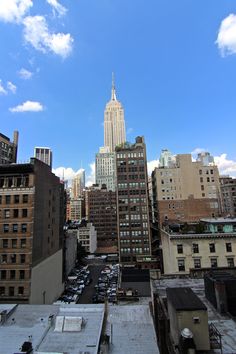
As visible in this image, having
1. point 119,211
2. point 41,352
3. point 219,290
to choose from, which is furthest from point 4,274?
point 119,211

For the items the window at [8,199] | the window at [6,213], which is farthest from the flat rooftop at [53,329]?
the window at [8,199]

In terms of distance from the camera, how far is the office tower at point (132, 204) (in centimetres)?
11031

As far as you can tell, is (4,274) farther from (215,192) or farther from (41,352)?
(215,192)

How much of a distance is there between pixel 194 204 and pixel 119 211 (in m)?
30.2

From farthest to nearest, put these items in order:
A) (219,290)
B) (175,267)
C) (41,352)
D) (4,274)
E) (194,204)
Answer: (194,204) < (4,274) < (175,267) < (219,290) < (41,352)

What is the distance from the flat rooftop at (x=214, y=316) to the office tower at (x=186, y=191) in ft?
214

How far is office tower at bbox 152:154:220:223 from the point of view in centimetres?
9662

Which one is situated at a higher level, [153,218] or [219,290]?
[153,218]

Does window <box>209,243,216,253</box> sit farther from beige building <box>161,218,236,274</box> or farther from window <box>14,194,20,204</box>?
window <box>14,194,20,204</box>

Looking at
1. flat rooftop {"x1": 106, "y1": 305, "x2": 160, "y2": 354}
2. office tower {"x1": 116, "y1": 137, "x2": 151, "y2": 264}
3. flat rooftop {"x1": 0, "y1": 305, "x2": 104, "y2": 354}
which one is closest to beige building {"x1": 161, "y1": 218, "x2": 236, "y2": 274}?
flat rooftop {"x1": 106, "y1": 305, "x2": 160, "y2": 354}

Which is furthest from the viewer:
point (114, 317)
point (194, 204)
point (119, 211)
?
point (119, 211)

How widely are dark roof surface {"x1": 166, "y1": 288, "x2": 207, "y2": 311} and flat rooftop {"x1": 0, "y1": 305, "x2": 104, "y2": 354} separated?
616 centimetres

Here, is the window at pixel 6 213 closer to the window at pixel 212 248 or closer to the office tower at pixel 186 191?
the window at pixel 212 248

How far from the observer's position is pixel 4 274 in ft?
191
